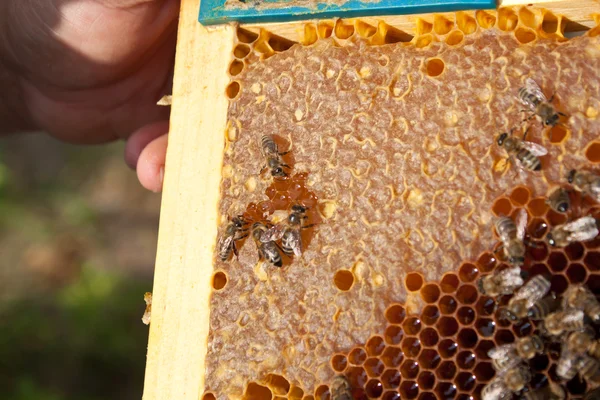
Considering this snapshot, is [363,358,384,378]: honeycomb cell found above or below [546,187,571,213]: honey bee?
below

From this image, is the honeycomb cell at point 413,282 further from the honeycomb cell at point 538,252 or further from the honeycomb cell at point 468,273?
the honeycomb cell at point 538,252

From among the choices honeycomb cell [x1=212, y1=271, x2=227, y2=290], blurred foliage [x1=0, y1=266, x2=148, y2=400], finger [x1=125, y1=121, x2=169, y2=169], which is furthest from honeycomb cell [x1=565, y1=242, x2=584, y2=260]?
blurred foliage [x1=0, y1=266, x2=148, y2=400]

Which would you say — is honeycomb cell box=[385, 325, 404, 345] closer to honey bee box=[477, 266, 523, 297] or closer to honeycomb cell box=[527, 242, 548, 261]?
honey bee box=[477, 266, 523, 297]

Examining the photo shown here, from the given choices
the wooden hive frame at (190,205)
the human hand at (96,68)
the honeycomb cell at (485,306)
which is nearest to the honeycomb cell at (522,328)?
the honeycomb cell at (485,306)

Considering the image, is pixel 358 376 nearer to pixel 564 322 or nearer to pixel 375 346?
pixel 375 346

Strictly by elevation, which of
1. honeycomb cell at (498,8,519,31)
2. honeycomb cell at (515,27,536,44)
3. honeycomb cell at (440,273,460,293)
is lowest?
honeycomb cell at (440,273,460,293)

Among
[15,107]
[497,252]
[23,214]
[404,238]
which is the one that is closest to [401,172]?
[404,238]

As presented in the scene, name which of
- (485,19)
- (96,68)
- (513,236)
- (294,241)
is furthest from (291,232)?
(96,68)
